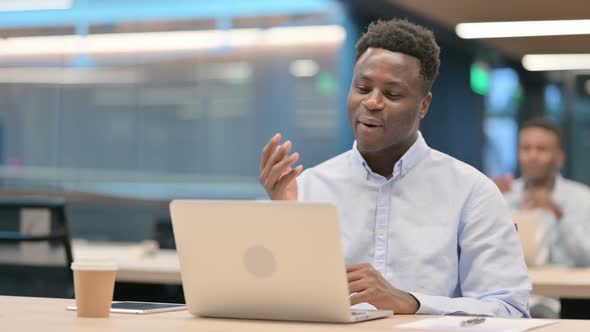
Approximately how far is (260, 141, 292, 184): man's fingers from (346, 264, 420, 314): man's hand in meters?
0.28

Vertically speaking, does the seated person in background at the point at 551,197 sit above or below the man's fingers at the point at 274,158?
below

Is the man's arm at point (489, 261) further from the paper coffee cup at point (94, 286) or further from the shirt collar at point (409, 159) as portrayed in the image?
the paper coffee cup at point (94, 286)

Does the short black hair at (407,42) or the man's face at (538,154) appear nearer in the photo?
the short black hair at (407,42)

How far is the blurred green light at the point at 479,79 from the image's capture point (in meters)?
10.4

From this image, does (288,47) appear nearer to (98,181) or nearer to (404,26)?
(98,181)

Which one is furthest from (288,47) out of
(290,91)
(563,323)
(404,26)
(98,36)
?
(563,323)

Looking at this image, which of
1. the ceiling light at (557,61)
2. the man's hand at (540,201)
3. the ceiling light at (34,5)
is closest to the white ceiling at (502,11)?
the ceiling light at (557,61)

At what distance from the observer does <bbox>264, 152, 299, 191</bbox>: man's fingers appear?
7.06 feet

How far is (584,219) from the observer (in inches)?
199

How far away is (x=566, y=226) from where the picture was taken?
16.1ft

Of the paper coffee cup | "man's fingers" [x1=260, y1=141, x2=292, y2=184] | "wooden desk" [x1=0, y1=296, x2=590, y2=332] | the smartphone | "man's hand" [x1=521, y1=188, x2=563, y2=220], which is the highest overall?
"man's fingers" [x1=260, y1=141, x2=292, y2=184]

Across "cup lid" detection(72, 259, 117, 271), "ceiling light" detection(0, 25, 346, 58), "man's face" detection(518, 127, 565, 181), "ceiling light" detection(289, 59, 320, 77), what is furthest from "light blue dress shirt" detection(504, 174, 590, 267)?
"ceiling light" detection(0, 25, 346, 58)

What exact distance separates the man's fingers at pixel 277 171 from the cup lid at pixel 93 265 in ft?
1.48

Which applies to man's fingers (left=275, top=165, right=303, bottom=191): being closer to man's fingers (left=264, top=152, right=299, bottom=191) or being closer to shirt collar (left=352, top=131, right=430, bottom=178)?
man's fingers (left=264, top=152, right=299, bottom=191)
